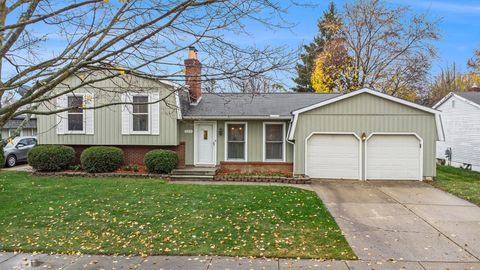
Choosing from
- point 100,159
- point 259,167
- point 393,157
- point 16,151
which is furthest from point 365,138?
point 16,151

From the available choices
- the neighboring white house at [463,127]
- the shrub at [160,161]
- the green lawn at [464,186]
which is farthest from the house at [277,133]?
the neighboring white house at [463,127]

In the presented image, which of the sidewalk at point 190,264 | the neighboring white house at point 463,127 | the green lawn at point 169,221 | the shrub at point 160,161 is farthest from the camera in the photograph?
the neighboring white house at point 463,127

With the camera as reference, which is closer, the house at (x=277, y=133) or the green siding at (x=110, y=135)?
the house at (x=277, y=133)

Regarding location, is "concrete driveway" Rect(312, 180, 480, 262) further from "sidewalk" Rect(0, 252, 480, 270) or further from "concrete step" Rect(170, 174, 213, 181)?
"concrete step" Rect(170, 174, 213, 181)

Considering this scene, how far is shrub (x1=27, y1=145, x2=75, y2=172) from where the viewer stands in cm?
1414

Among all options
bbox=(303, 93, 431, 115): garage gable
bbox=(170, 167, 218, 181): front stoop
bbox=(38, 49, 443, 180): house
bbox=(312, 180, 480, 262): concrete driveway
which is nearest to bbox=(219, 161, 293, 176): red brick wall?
bbox=(38, 49, 443, 180): house

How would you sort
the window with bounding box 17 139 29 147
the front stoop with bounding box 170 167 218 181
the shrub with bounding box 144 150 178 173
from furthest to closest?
the window with bounding box 17 139 29 147
the shrub with bounding box 144 150 178 173
the front stoop with bounding box 170 167 218 181

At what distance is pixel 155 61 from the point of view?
11.6 feet

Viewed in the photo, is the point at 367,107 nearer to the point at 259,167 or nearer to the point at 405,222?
the point at 259,167

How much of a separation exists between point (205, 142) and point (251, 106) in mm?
2633

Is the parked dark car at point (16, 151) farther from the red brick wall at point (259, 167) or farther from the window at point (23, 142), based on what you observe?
the red brick wall at point (259, 167)

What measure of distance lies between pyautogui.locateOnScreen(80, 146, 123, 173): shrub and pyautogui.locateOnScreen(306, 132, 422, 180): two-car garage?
25.7 feet

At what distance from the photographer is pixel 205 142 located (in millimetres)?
15312

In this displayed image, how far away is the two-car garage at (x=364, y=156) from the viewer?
13133 millimetres
